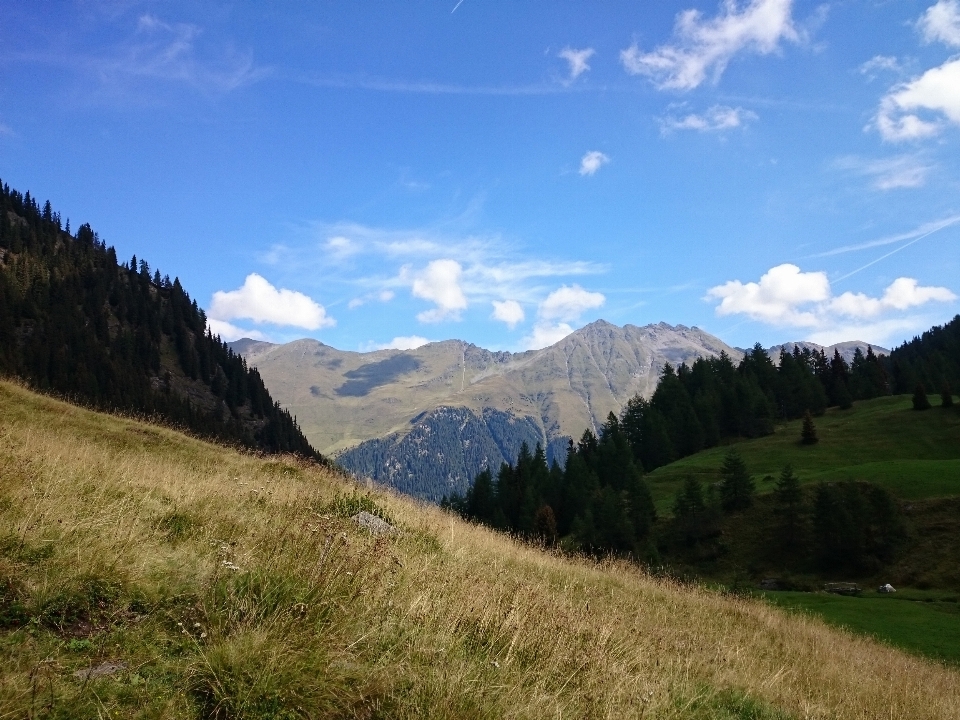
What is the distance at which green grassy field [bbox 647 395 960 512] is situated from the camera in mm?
67000

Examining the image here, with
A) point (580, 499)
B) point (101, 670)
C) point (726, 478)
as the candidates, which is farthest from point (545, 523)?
point (101, 670)

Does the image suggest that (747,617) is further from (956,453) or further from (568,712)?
(956,453)

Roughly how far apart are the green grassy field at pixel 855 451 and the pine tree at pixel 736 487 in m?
4.02

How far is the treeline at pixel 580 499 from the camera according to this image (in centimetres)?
7100

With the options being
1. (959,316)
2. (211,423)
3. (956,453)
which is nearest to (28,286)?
(211,423)

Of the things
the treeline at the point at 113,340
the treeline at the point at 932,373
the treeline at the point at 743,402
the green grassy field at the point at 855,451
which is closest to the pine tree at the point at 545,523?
the green grassy field at the point at 855,451

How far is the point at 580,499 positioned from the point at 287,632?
9194 centimetres

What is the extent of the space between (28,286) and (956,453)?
20640 centimetres

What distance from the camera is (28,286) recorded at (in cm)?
14312

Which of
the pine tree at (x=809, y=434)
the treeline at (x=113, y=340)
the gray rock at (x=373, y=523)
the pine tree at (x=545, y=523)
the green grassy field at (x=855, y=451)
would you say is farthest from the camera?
the treeline at (x=113, y=340)

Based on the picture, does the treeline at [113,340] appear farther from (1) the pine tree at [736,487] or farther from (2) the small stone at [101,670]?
(2) the small stone at [101,670]

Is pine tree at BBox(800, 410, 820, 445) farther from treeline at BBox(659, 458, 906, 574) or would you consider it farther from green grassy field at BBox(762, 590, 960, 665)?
green grassy field at BBox(762, 590, 960, 665)

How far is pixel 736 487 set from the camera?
232ft

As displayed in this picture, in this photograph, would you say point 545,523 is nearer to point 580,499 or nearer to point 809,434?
point 580,499
